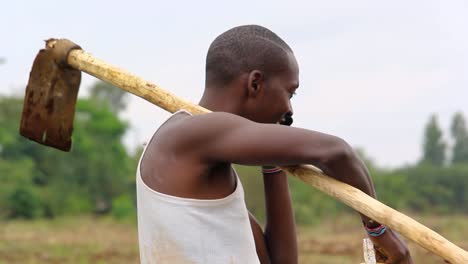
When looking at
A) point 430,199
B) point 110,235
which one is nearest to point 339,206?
point 430,199

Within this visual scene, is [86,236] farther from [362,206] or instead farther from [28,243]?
[362,206]

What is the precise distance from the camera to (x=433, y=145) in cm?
3541

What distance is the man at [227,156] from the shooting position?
2.10m

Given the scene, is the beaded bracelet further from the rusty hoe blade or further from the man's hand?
the rusty hoe blade

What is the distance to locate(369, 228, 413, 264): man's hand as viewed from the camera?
2246mm

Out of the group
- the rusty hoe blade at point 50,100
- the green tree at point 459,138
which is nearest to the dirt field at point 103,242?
the rusty hoe blade at point 50,100

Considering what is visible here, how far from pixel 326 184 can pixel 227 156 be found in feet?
0.96

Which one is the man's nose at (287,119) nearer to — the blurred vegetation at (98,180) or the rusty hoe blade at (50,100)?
the rusty hoe blade at (50,100)

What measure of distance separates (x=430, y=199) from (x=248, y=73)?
26.9 m

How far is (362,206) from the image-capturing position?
2.16 meters

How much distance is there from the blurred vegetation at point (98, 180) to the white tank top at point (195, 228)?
17.5 metres

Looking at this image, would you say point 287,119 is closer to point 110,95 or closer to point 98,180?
point 98,180

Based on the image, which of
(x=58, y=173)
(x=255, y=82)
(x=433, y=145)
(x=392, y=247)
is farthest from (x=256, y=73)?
(x=433, y=145)

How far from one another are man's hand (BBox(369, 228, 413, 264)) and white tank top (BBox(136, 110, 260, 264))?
1.09 feet
